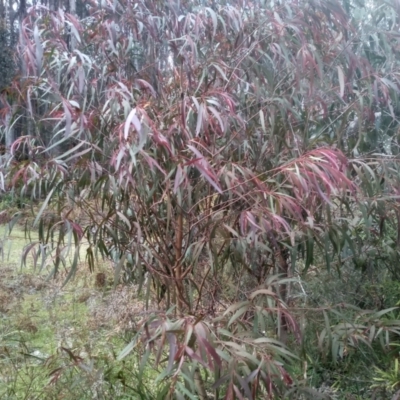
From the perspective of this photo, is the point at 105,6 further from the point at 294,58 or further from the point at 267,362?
the point at 267,362

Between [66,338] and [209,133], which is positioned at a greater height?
[209,133]

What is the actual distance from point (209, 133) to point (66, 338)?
199 centimetres

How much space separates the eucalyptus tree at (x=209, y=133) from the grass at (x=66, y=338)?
335 millimetres

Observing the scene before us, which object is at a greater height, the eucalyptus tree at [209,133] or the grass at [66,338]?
the eucalyptus tree at [209,133]

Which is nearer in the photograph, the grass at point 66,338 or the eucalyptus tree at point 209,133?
the eucalyptus tree at point 209,133

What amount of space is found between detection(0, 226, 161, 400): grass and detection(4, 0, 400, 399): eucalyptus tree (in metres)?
0.33

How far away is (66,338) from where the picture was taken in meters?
3.55

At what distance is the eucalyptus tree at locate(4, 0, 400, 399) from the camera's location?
2.00 meters

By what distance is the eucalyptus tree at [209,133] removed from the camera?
2.00 m

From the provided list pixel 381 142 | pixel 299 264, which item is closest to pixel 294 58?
pixel 381 142

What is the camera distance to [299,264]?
11.9ft

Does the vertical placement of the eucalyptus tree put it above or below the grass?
above

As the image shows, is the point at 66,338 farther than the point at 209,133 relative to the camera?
Yes

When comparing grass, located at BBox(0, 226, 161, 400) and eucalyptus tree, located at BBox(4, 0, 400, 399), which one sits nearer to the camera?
eucalyptus tree, located at BBox(4, 0, 400, 399)
